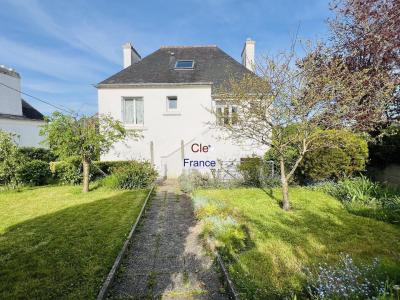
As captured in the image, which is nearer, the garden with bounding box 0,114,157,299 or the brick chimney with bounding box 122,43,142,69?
the garden with bounding box 0,114,157,299

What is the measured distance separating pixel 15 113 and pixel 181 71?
1641 centimetres

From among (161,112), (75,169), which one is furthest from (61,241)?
(161,112)

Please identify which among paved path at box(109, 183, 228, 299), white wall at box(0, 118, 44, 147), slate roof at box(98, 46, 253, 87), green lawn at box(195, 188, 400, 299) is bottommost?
paved path at box(109, 183, 228, 299)

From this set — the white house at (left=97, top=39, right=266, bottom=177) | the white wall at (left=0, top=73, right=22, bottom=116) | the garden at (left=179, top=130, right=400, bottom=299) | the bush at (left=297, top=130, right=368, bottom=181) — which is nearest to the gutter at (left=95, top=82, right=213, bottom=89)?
the white house at (left=97, top=39, right=266, bottom=177)

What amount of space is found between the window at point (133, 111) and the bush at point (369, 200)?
11.0m

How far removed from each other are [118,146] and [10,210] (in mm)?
7487

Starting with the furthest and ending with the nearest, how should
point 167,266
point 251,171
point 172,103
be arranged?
1. point 172,103
2. point 251,171
3. point 167,266

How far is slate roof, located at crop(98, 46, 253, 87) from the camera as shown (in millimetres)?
15477

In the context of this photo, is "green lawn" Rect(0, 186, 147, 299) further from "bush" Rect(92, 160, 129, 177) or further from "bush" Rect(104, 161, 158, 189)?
"bush" Rect(92, 160, 129, 177)

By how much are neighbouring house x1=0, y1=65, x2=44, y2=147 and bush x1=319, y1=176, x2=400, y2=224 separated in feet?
74.8

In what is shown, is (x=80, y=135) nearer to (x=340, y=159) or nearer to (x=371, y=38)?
(x=340, y=159)

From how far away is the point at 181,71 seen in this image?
54.0 ft

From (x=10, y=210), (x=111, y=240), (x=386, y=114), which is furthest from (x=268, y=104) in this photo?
(x=10, y=210)

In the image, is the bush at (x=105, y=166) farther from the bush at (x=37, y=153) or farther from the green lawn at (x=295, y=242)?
the green lawn at (x=295, y=242)
